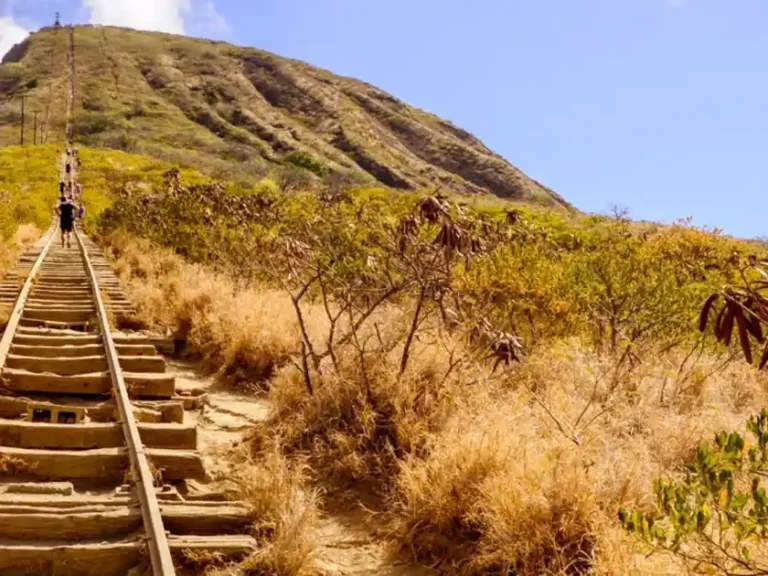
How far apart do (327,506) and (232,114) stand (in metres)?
109

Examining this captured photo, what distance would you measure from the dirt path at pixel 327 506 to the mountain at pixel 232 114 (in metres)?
53.0

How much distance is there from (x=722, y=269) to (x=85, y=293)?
10336 mm

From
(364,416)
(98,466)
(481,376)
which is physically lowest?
(98,466)

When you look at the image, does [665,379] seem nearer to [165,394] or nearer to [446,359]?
[446,359]

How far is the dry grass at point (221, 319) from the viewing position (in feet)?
A: 28.7

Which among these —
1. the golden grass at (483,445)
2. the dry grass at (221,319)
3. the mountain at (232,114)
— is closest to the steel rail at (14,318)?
the dry grass at (221,319)

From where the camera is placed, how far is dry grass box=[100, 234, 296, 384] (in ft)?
28.7

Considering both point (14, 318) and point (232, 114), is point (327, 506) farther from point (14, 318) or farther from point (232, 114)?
point (232, 114)

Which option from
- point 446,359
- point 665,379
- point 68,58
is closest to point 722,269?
point 665,379

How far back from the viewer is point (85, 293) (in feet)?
41.9

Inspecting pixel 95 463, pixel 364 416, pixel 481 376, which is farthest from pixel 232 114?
pixel 95 463

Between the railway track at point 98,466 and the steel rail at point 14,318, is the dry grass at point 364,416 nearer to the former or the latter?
the railway track at point 98,466

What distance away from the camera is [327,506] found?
212 inches

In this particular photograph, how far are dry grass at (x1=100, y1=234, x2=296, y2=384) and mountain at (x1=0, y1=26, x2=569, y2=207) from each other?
4807cm
